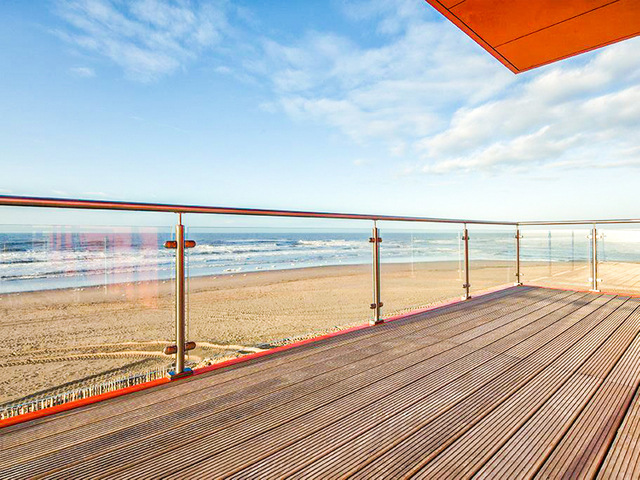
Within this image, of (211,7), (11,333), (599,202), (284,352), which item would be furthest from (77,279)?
(599,202)

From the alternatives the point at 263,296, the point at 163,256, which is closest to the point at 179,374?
the point at 263,296

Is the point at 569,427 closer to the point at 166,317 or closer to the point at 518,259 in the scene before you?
the point at 518,259

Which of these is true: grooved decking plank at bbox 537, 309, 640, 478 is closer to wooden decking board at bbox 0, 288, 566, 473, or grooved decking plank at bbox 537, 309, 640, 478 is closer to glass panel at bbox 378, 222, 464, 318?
wooden decking board at bbox 0, 288, 566, 473

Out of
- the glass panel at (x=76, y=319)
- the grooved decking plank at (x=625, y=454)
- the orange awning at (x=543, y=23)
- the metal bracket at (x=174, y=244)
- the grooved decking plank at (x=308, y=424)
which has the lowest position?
the glass panel at (x=76, y=319)

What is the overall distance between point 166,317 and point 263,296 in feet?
8.80

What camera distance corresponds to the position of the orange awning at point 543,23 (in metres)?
1.85

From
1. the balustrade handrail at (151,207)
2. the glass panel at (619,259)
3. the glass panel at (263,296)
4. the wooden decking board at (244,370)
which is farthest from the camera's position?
the glass panel at (619,259)

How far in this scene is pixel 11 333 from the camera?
18.9ft

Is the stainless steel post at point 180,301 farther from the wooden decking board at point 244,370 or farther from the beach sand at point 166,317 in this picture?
the beach sand at point 166,317

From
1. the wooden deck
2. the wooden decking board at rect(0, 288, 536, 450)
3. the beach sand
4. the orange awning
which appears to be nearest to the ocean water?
the beach sand

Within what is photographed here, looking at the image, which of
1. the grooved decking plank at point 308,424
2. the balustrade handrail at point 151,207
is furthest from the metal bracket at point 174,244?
the grooved decking plank at point 308,424

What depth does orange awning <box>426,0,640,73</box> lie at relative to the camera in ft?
6.08

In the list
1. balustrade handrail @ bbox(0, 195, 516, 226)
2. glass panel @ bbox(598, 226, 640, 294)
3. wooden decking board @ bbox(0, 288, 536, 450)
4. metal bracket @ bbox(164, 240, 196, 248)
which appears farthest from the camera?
glass panel @ bbox(598, 226, 640, 294)

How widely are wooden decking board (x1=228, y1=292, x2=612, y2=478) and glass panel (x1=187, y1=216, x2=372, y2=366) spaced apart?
3.90ft
